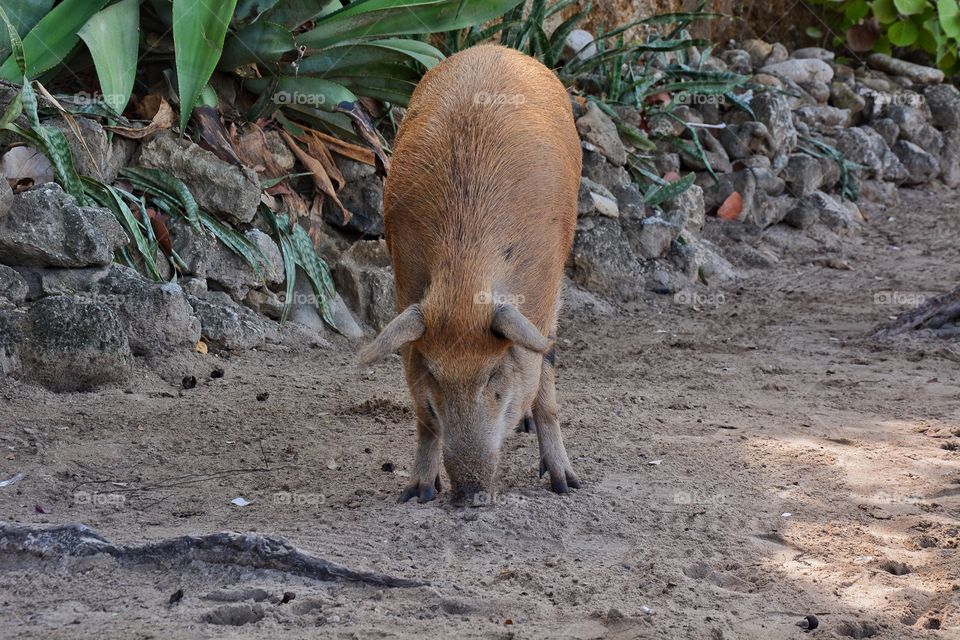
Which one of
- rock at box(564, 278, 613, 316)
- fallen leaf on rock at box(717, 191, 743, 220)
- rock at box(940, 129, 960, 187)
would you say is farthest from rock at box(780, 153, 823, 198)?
rock at box(564, 278, 613, 316)

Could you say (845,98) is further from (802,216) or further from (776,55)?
(802,216)

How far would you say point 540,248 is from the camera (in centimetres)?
420

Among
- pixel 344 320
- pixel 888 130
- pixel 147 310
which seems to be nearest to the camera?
pixel 147 310

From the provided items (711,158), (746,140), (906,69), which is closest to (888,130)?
(906,69)

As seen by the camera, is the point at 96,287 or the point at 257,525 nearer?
the point at 257,525

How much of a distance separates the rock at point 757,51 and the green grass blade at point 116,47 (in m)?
8.02

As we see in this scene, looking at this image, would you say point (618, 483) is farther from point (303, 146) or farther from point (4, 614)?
point (303, 146)

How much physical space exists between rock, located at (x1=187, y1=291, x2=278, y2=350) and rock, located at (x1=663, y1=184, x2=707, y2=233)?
389cm

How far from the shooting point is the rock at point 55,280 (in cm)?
515

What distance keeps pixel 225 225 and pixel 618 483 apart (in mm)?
3028

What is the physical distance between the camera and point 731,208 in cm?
973

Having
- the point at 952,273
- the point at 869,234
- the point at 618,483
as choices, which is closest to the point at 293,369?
the point at 618,483

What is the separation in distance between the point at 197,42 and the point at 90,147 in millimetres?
813

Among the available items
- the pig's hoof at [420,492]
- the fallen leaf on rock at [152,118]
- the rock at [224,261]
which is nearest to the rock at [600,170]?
the rock at [224,261]
